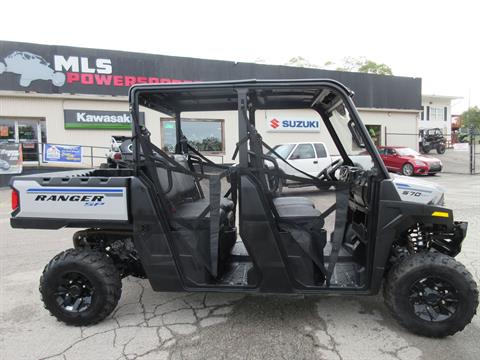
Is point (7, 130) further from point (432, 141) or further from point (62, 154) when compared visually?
point (432, 141)

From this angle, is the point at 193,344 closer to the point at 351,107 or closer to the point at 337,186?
the point at 337,186

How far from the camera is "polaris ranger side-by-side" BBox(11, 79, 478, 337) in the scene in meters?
3.11

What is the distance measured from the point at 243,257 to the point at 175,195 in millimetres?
942

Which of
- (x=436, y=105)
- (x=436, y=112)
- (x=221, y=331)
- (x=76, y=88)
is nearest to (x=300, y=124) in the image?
(x=221, y=331)

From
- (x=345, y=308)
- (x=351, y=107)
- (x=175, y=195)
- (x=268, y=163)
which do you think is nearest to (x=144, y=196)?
(x=175, y=195)

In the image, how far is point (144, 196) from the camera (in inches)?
129

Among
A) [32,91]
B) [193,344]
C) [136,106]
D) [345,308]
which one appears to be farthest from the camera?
[32,91]

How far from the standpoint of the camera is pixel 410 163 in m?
18.1

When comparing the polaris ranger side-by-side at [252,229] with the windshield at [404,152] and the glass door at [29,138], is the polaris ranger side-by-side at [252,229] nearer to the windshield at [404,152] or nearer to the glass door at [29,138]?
the glass door at [29,138]

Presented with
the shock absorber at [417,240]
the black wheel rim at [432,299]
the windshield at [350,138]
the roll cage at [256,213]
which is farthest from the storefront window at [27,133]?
the black wheel rim at [432,299]

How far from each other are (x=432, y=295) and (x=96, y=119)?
16.3 meters

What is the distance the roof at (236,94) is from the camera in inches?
125

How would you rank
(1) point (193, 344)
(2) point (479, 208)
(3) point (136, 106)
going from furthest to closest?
(2) point (479, 208)
(3) point (136, 106)
(1) point (193, 344)

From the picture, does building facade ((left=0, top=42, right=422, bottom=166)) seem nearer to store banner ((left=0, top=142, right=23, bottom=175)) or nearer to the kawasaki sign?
the kawasaki sign
